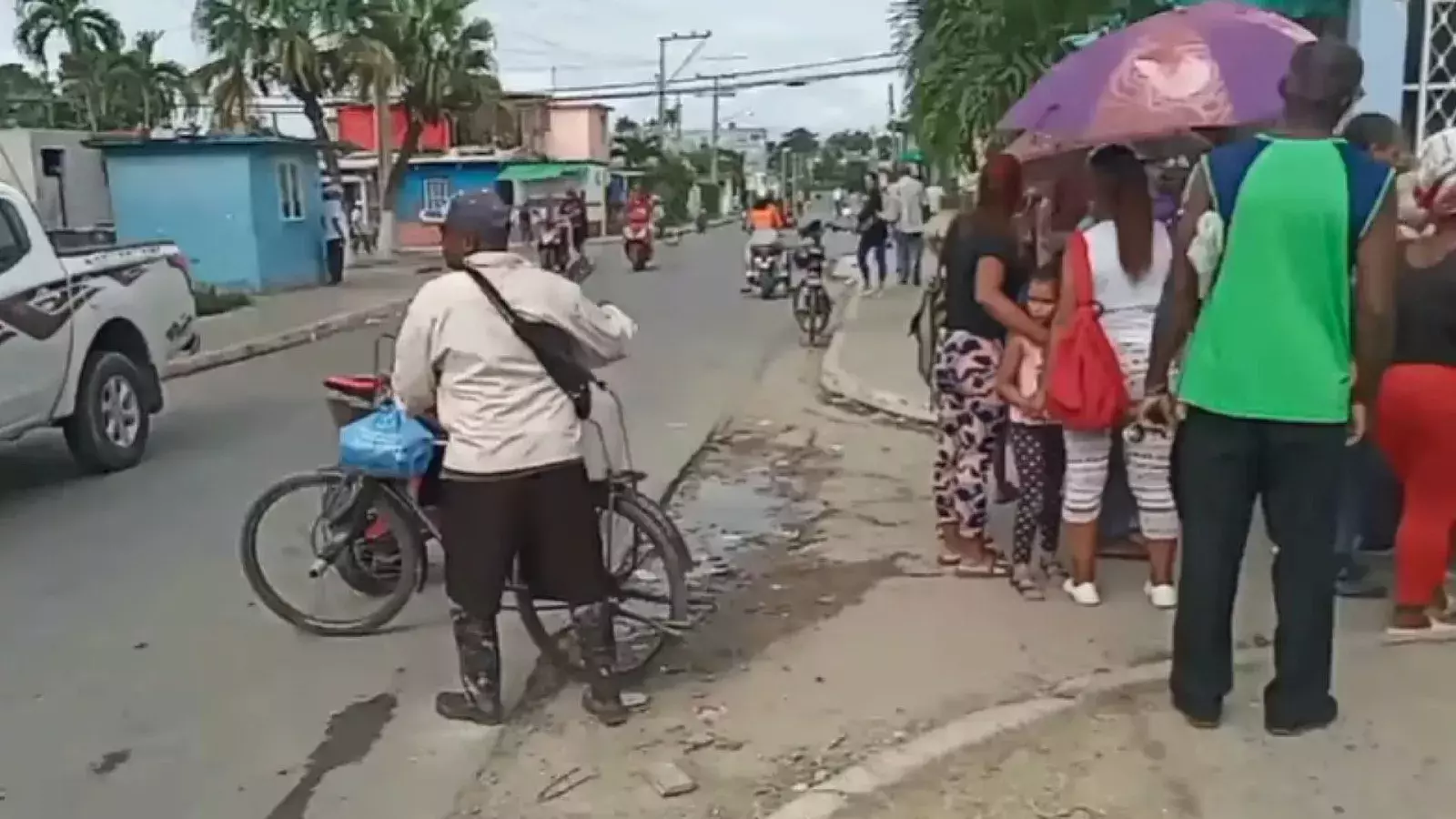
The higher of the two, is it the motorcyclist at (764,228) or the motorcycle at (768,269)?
the motorcyclist at (764,228)

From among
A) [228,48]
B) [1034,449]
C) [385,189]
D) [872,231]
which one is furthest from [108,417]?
[385,189]

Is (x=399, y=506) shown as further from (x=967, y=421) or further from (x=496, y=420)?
(x=967, y=421)

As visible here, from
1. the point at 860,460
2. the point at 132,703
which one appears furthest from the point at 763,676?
the point at 860,460

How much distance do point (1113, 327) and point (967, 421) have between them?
2.77 ft

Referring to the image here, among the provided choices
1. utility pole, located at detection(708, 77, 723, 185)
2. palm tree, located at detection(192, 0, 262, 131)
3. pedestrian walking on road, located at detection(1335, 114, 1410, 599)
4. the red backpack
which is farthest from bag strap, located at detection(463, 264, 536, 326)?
utility pole, located at detection(708, 77, 723, 185)

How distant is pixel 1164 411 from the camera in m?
4.76

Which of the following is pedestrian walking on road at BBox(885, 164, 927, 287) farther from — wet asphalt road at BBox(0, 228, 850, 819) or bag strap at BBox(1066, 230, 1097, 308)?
bag strap at BBox(1066, 230, 1097, 308)

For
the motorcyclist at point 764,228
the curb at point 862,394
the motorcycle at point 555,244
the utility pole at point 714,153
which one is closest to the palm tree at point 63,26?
the motorcycle at point 555,244

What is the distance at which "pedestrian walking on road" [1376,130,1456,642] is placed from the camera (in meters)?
5.37

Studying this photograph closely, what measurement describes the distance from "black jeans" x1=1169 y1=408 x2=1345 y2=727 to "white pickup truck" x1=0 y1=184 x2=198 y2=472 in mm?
6963

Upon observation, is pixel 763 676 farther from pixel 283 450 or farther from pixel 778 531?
pixel 283 450

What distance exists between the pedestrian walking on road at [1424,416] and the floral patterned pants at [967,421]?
1542mm

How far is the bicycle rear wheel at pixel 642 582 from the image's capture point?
5707 mm

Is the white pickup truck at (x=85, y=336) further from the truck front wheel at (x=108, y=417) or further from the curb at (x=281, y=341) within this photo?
the curb at (x=281, y=341)
